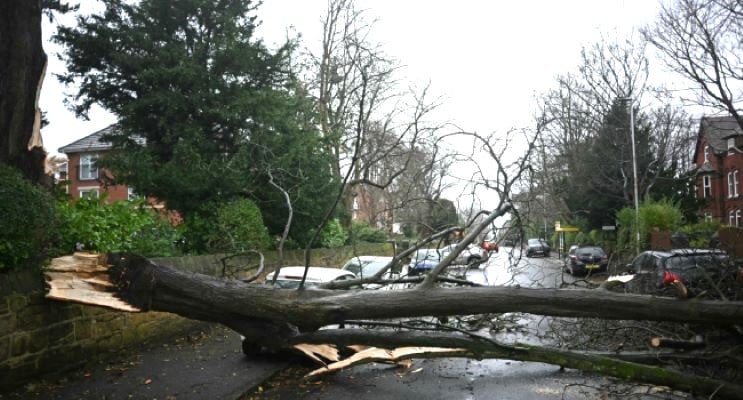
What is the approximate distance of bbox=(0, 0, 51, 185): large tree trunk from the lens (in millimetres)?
8188

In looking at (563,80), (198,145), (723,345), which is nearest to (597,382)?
(723,345)

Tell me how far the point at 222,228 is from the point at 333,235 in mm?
9326

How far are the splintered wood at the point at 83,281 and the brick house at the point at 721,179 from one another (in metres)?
Answer: 37.1

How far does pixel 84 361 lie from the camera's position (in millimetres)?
7594

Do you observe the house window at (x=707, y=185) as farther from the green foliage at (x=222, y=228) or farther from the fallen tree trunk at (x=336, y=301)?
the fallen tree trunk at (x=336, y=301)

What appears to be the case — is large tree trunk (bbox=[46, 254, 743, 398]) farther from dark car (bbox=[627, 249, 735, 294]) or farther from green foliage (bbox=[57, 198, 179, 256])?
green foliage (bbox=[57, 198, 179, 256])

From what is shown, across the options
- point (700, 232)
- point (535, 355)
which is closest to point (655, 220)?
point (700, 232)

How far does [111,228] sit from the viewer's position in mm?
9289

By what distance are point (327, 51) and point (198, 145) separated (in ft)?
49.5

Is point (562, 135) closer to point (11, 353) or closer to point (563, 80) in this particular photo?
point (563, 80)

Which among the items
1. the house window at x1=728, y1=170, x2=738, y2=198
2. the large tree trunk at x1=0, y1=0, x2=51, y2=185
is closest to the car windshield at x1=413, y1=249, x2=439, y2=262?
the large tree trunk at x1=0, y1=0, x2=51, y2=185

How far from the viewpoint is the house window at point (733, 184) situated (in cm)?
3741

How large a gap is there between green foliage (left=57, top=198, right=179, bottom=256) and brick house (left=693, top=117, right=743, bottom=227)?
34537 mm

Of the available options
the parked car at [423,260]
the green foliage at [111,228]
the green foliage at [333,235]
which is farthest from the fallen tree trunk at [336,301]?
the green foliage at [333,235]
